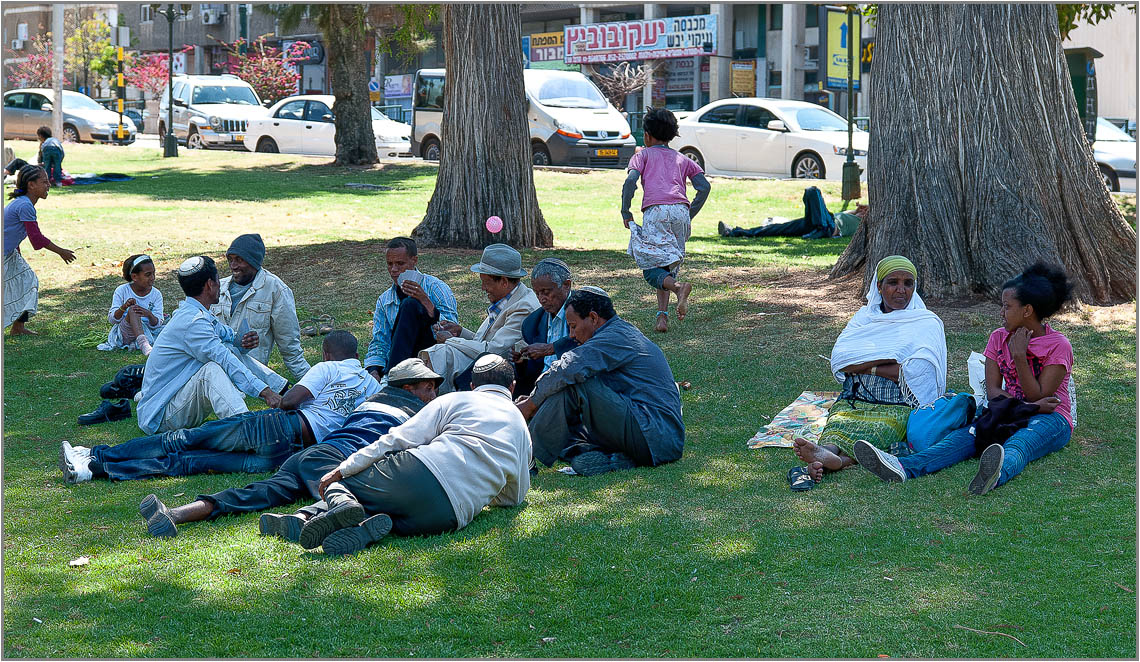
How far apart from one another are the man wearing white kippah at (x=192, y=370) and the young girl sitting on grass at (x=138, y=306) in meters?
2.54

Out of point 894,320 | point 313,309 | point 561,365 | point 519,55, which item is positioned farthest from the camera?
point 519,55

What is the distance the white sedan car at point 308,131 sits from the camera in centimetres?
2620

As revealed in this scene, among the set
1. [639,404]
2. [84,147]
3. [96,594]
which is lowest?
[96,594]

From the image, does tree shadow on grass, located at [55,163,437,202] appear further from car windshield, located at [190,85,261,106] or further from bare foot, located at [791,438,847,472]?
A: bare foot, located at [791,438,847,472]

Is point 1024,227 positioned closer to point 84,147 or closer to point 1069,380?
point 1069,380

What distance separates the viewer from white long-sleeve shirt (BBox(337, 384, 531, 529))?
507 centimetres

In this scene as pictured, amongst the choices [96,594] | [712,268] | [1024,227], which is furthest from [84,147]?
[96,594]

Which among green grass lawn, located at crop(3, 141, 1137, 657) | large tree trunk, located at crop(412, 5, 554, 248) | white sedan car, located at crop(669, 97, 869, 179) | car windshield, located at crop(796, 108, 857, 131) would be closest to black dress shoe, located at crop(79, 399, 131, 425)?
green grass lawn, located at crop(3, 141, 1137, 657)

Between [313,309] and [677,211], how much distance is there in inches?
148

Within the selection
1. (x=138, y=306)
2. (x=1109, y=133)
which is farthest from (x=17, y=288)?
(x=1109, y=133)

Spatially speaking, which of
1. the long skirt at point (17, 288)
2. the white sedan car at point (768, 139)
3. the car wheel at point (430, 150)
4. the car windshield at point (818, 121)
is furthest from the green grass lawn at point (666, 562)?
the car wheel at point (430, 150)

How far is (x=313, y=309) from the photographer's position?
11328 millimetres

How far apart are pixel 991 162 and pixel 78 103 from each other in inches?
1119

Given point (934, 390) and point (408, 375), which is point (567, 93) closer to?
point (934, 390)
